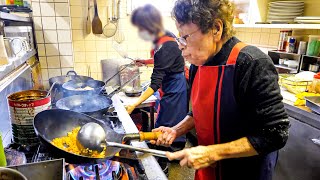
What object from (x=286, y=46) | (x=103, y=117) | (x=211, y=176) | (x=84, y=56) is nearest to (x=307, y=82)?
(x=286, y=46)

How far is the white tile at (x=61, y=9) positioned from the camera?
6.23ft

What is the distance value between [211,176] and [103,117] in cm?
58

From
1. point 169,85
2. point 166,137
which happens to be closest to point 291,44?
→ point 169,85

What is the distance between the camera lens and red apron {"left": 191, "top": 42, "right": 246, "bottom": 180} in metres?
0.82

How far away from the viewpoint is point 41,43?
194 cm

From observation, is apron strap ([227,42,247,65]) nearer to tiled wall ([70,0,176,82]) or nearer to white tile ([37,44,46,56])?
white tile ([37,44,46,56])

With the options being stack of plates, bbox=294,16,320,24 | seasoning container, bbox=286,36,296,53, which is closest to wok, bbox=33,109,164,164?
stack of plates, bbox=294,16,320,24

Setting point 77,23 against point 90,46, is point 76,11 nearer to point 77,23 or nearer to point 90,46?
point 77,23

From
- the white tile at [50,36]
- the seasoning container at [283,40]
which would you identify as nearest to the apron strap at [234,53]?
the white tile at [50,36]

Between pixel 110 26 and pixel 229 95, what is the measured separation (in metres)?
2.51

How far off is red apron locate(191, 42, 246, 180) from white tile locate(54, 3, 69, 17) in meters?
1.45

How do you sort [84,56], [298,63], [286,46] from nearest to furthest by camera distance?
[298,63] → [286,46] → [84,56]

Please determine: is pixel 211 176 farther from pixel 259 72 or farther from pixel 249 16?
pixel 249 16

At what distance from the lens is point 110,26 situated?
3018 mm
